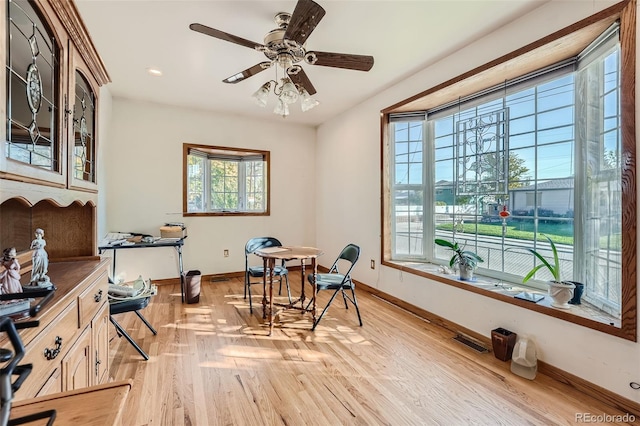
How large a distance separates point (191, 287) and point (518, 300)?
125 inches

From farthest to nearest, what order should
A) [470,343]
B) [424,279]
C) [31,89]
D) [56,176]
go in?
[424,279] → [470,343] → [56,176] → [31,89]

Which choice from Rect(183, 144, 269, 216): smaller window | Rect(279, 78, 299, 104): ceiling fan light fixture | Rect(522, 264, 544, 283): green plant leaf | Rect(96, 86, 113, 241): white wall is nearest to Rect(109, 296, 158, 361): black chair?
Rect(96, 86, 113, 241): white wall

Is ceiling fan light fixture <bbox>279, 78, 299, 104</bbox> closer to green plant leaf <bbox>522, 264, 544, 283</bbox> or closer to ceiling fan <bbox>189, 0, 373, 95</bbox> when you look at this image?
ceiling fan <bbox>189, 0, 373, 95</bbox>

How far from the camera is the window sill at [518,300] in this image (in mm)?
1732

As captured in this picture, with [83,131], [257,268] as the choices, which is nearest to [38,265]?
[83,131]

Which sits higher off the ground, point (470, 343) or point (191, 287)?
point (191, 287)

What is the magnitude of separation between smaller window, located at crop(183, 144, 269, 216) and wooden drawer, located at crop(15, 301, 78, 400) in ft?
10.3

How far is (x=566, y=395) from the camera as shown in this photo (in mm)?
1780

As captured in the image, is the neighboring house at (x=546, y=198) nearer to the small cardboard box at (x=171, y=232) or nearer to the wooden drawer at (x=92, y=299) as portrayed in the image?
the wooden drawer at (x=92, y=299)

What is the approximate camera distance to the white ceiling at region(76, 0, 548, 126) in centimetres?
200

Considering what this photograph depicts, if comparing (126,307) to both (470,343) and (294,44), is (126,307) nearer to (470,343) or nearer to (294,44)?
(294,44)

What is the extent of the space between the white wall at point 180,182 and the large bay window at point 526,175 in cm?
195

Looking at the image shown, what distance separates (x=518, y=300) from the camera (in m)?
2.14

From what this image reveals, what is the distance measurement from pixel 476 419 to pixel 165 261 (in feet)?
12.9
